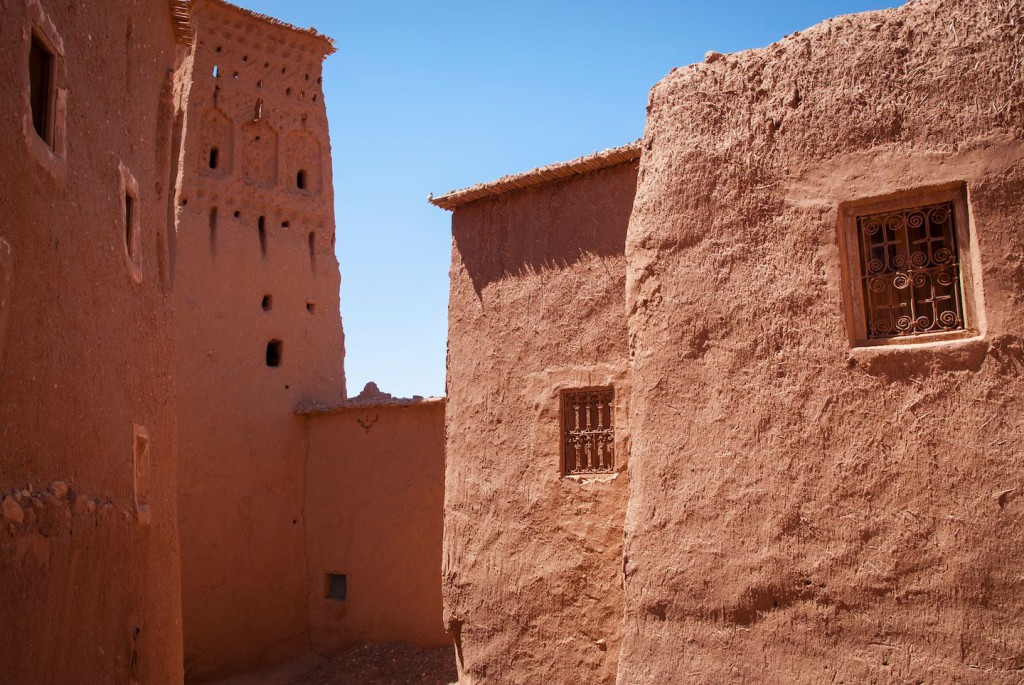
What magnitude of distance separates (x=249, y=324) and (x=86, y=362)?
26.5 feet

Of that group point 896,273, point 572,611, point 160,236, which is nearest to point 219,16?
point 160,236

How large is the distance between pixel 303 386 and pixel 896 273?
34.2 ft

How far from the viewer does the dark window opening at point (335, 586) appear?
13.6m

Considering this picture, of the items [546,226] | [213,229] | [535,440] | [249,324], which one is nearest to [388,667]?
[249,324]

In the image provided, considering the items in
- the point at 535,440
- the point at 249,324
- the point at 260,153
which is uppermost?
the point at 260,153

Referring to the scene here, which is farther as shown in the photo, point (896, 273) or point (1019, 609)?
point (896, 273)

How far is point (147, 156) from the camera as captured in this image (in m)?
8.20

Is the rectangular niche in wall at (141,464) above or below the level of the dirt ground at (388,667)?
above

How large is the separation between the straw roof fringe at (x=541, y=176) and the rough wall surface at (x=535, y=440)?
0.24ft

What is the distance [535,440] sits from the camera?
7840 mm

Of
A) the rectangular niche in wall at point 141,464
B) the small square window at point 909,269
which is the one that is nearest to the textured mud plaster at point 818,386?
the small square window at point 909,269

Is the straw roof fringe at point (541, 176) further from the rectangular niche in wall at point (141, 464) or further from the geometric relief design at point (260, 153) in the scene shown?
the geometric relief design at point (260, 153)

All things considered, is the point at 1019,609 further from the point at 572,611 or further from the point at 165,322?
the point at 165,322

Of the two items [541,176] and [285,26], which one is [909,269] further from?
[285,26]
